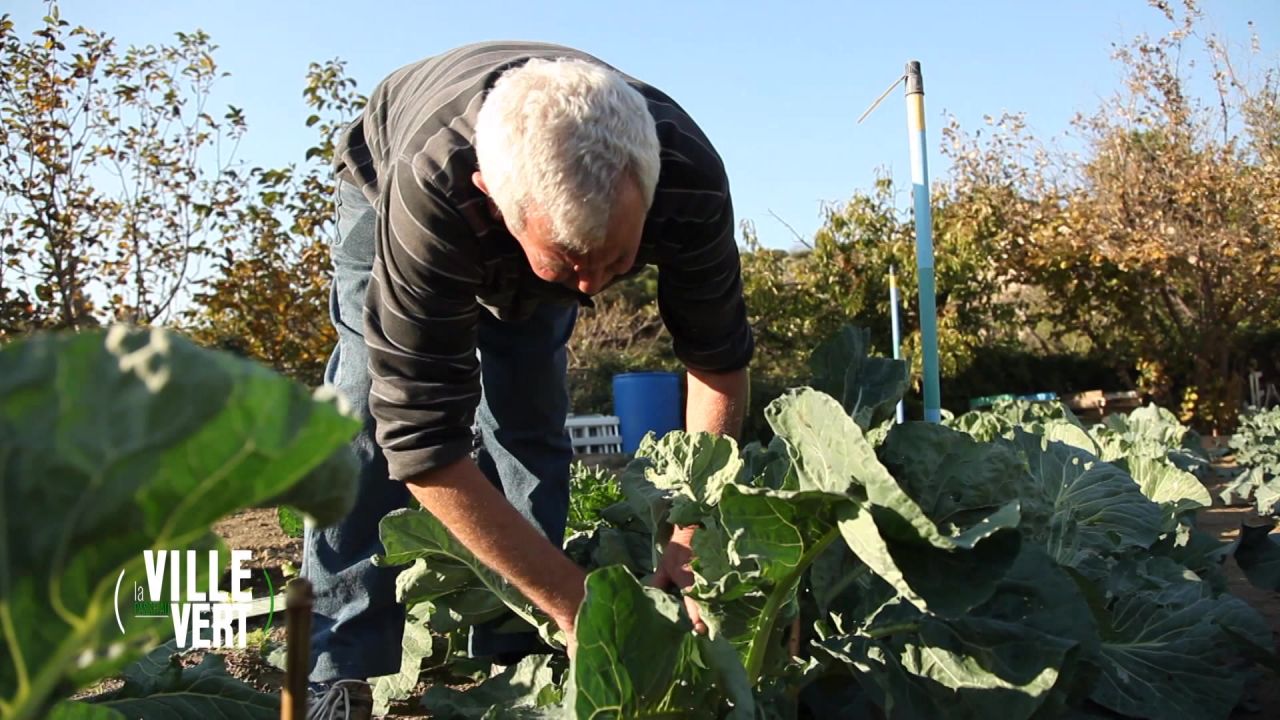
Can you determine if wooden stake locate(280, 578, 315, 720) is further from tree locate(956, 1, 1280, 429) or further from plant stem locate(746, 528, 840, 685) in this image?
tree locate(956, 1, 1280, 429)

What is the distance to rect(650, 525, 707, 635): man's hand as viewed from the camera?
2.22 metres

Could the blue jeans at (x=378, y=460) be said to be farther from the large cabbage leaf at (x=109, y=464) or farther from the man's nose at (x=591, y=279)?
the large cabbage leaf at (x=109, y=464)

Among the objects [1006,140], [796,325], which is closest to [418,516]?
[796,325]

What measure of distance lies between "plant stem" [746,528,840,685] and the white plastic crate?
8.22 metres

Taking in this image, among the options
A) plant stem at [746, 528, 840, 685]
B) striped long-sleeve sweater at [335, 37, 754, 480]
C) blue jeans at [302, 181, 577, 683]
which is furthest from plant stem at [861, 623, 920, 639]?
blue jeans at [302, 181, 577, 683]

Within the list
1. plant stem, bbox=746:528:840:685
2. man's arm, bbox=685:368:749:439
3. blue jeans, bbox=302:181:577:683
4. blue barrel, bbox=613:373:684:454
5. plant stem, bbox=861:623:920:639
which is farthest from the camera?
blue barrel, bbox=613:373:684:454

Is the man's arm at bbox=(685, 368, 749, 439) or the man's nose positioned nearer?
the man's nose

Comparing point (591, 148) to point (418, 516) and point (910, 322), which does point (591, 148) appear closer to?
point (418, 516)

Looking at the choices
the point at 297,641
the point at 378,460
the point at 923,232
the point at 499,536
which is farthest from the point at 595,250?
the point at 923,232

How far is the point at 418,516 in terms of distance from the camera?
236 centimetres

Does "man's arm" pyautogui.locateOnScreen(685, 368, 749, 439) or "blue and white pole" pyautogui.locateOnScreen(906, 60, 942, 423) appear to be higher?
"blue and white pole" pyautogui.locateOnScreen(906, 60, 942, 423)

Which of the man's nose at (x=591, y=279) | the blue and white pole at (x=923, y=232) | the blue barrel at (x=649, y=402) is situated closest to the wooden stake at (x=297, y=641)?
the man's nose at (x=591, y=279)

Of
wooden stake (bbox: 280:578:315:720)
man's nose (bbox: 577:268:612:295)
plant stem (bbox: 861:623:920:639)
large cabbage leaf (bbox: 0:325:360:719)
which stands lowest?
plant stem (bbox: 861:623:920:639)

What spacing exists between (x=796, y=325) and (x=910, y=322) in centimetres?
146
